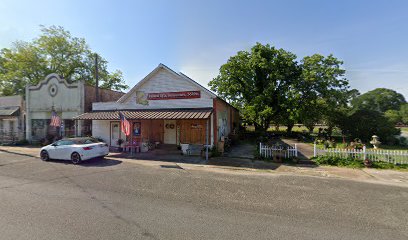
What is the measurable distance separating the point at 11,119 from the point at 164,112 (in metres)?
21.0

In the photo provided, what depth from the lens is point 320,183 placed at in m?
7.71

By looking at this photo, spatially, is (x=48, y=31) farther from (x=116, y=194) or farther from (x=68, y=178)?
(x=116, y=194)

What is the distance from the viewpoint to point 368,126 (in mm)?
21641

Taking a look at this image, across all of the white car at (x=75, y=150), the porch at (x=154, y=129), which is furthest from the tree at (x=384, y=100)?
the white car at (x=75, y=150)

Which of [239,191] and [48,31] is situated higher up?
[48,31]

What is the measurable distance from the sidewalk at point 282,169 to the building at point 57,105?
31.7ft

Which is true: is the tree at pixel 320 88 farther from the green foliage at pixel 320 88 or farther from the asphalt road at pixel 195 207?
the asphalt road at pixel 195 207

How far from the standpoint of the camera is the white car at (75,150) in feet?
36.2

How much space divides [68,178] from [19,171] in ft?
12.0

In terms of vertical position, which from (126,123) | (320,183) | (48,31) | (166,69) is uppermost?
(48,31)

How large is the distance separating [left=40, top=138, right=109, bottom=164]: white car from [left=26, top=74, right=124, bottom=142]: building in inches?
258

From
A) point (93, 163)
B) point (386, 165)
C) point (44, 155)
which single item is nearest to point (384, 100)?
point (386, 165)

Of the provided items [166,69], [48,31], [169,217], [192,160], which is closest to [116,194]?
[169,217]

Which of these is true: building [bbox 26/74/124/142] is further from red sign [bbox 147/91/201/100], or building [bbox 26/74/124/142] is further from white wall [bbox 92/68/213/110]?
red sign [bbox 147/91/201/100]
